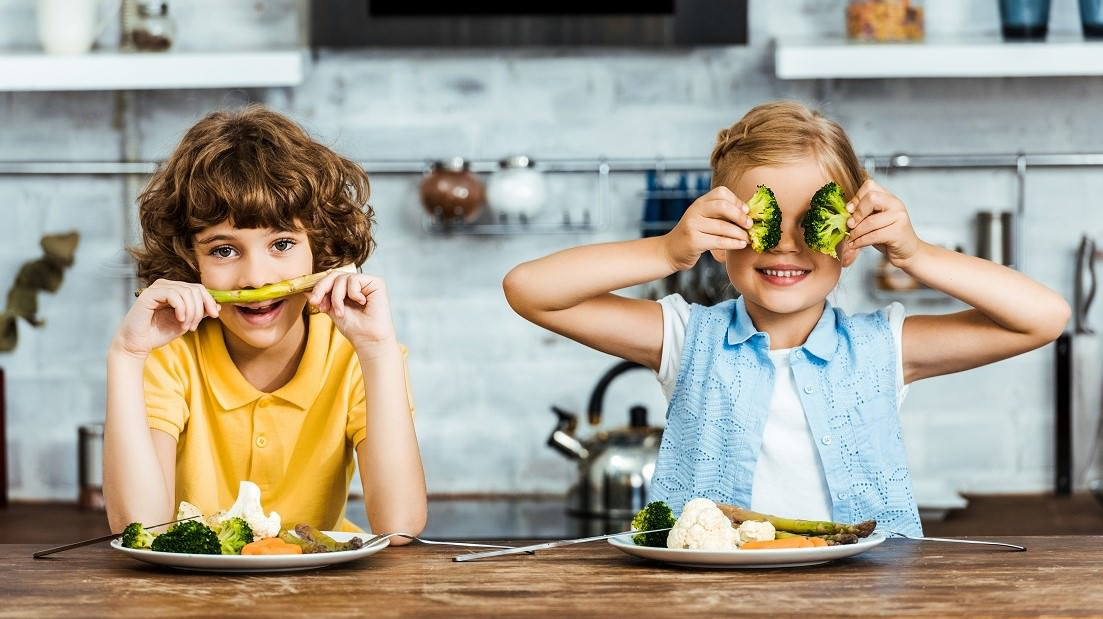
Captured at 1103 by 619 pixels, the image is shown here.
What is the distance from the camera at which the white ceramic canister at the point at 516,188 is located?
276 cm

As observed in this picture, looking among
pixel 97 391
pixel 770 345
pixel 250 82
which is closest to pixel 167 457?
pixel 770 345

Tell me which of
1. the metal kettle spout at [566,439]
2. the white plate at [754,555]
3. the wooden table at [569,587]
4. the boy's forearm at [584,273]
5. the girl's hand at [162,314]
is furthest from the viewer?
the metal kettle spout at [566,439]

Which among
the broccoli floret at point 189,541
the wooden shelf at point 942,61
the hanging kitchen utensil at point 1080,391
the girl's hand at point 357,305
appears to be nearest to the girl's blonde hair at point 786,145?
the girl's hand at point 357,305

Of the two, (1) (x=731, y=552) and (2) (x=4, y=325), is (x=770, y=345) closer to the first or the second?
(1) (x=731, y=552)

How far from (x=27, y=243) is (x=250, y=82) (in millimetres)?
747

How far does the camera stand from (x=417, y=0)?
281 cm

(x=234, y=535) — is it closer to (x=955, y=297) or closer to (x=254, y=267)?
(x=254, y=267)

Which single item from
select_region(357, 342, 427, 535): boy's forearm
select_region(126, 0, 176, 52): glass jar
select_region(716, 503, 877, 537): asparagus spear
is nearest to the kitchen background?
select_region(126, 0, 176, 52): glass jar

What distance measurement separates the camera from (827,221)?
4.72ft

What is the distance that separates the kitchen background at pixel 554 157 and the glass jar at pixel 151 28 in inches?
5.8

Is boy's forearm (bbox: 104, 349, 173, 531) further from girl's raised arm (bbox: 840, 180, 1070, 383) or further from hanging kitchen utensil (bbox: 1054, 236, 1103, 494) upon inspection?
hanging kitchen utensil (bbox: 1054, 236, 1103, 494)

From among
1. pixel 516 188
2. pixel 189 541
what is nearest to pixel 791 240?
pixel 189 541

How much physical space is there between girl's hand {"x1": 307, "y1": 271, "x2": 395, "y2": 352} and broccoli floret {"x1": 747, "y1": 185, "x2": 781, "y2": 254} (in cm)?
43

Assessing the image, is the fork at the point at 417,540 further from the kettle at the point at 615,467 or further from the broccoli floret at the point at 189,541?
the kettle at the point at 615,467
